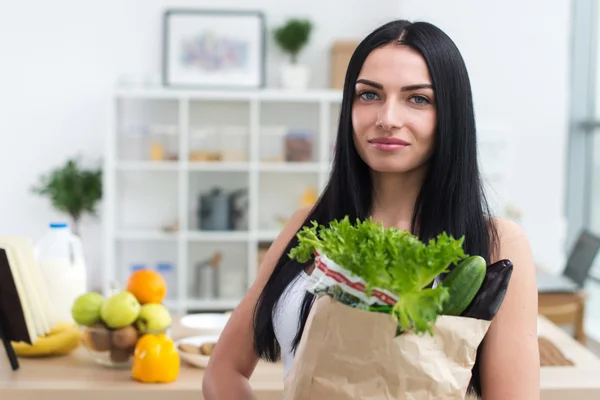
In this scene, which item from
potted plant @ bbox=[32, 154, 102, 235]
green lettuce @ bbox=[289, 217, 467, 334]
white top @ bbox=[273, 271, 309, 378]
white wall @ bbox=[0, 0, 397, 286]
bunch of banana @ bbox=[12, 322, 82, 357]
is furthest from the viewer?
white wall @ bbox=[0, 0, 397, 286]

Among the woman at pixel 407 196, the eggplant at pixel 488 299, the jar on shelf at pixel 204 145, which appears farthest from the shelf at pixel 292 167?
the eggplant at pixel 488 299

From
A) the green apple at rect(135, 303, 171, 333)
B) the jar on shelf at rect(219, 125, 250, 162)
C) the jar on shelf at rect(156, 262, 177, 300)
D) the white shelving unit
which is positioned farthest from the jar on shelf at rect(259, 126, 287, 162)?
the green apple at rect(135, 303, 171, 333)

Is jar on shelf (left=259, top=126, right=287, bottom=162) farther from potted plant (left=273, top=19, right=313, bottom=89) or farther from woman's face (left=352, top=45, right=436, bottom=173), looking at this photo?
woman's face (left=352, top=45, right=436, bottom=173)

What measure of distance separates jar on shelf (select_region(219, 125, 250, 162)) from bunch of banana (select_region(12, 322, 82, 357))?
124 inches

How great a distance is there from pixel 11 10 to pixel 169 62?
1.09 meters

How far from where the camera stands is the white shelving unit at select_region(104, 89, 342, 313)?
17.2 feet

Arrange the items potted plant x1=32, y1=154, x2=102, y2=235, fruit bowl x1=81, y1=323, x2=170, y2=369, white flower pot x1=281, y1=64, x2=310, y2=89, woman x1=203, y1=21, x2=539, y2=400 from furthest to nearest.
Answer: white flower pot x1=281, y1=64, x2=310, y2=89 → potted plant x1=32, y1=154, x2=102, y2=235 → fruit bowl x1=81, y1=323, x2=170, y2=369 → woman x1=203, y1=21, x2=539, y2=400

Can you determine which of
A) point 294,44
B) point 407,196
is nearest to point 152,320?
point 407,196

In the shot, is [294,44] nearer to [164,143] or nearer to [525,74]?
[164,143]

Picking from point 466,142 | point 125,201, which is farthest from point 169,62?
point 466,142

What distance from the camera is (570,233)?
523 cm

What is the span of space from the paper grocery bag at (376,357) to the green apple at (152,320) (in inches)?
38.3

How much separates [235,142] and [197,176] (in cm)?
39

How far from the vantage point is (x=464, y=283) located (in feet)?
3.45
